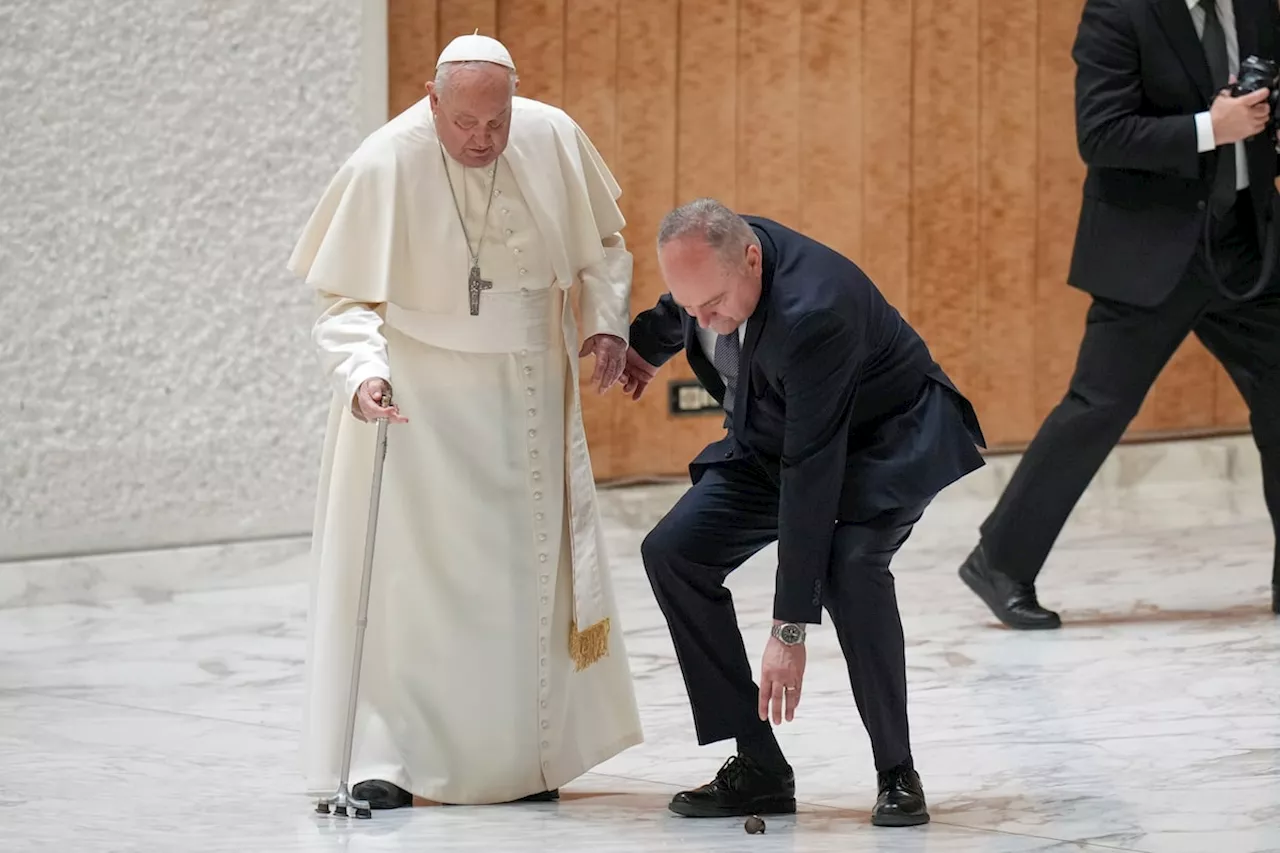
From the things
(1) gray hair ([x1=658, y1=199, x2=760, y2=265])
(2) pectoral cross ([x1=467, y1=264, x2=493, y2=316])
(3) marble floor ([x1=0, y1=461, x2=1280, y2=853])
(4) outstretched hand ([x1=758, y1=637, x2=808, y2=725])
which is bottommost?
(3) marble floor ([x1=0, y1=461, x2=1280, y2=853])

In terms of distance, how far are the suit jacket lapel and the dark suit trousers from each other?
345mm

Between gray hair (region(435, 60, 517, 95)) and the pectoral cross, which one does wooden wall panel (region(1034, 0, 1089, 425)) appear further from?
gray hair (region(435, 60, 517, 95))

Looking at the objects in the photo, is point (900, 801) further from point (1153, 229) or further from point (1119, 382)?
point (1153, 229)

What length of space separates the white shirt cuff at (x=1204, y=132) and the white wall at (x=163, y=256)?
7.98ft

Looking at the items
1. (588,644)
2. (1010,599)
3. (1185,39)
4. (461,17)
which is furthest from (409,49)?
(588,644)

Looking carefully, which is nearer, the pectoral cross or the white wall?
the pectoral cross

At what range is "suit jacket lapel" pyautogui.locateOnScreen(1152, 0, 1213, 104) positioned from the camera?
539 cm

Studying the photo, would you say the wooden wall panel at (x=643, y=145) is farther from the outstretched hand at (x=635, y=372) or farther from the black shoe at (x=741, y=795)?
the black shoe at (x=741, y=795)

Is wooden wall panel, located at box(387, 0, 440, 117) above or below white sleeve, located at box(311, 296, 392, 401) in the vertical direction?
above

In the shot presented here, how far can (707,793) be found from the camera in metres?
3.90

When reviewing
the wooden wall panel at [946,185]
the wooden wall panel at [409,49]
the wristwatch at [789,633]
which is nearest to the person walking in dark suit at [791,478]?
the wristwatch at [789,633]

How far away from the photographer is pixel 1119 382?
5480 millimetres

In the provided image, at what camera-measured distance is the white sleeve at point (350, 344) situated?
3762 millimetres

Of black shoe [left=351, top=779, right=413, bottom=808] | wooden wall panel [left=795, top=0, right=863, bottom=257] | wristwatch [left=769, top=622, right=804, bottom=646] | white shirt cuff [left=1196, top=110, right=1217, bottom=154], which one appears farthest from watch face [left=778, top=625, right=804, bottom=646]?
wooden wall panel [left=795, top=0, right=863, bottom=257]
